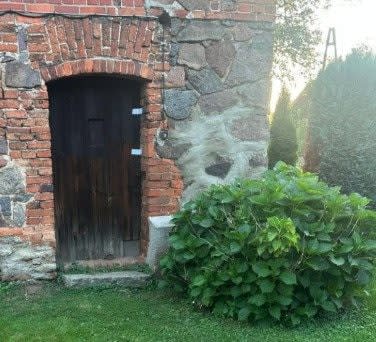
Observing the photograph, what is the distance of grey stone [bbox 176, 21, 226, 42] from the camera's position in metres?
4.26

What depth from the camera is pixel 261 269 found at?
125 inches

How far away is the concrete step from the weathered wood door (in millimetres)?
464

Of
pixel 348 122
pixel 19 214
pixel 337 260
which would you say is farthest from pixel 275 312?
pixel 348 122

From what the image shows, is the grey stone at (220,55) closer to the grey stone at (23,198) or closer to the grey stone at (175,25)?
the grey stone at (175,25)

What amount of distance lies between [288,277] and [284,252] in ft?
0.55

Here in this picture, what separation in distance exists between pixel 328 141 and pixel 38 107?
12.4 ft

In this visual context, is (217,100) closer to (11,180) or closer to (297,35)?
(11,180)

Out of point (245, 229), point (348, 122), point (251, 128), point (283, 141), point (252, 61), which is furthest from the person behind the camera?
point (283, 141)

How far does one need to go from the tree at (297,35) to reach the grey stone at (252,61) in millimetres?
6946

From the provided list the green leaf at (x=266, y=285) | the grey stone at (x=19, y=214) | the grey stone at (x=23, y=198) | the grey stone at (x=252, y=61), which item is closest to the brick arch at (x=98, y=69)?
the grey stone at (x=252, y=61)

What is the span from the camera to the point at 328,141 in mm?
6105

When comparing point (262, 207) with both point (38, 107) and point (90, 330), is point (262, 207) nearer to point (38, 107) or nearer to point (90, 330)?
point (90, 330)

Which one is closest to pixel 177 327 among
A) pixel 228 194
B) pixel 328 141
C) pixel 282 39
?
pixel 228 194

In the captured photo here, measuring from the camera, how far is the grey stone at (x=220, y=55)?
436cm
